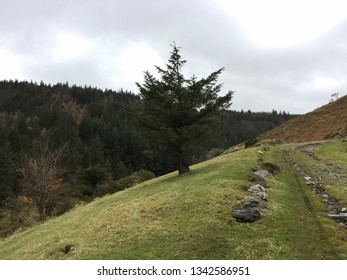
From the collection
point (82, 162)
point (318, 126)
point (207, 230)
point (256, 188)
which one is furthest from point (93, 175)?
point (207, 230)

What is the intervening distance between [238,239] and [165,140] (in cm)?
1894

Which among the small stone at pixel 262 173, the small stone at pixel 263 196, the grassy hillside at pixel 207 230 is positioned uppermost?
the small stone at pixel 262 173

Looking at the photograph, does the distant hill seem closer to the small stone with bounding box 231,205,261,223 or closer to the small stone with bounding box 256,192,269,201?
the small stone with bounding box 256,192,269,201

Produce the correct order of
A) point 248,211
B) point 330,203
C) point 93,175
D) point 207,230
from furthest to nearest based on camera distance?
point 93,175
point 330,203
point 248,211
point 207,230

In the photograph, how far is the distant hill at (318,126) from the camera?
6970 centimetres

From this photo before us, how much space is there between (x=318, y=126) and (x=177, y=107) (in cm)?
5397

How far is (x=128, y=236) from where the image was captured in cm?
1828

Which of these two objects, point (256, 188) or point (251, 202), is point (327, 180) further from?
point (251, 202)

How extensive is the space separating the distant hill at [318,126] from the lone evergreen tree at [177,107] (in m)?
35.3

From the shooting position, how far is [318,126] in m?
78.2

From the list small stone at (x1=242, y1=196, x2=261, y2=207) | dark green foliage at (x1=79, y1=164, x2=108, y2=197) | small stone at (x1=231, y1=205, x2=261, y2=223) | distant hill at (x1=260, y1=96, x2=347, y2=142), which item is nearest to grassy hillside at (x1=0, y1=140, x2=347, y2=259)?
small stone at (x1=231, y1=205, x2=261, y2=223)

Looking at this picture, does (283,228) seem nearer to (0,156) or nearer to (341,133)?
(341,133)

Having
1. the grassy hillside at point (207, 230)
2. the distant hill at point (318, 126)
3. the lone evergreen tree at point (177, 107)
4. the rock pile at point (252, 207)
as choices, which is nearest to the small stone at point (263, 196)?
the rock pile at point (252, 207)

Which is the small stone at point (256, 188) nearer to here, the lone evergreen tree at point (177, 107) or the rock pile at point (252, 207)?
the rock pile at point (252, 207)
